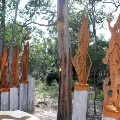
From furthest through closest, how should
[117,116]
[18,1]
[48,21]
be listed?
[48,21] < [18,1] < [117,116]

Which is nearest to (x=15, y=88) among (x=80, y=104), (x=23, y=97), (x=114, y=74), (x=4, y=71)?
(x=23, y=97)

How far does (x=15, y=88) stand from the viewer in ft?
20.8

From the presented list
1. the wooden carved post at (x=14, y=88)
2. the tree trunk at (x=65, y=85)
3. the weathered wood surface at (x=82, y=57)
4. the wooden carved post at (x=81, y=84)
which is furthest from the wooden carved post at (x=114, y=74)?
the wooden carved post at (x=14, y=88)

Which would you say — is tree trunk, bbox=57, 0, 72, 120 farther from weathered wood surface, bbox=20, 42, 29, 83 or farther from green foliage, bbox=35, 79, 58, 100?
green foliage, bbox=35, 79, 58, 100

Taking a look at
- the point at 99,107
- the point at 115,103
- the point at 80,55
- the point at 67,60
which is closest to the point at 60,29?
the point at 67,60

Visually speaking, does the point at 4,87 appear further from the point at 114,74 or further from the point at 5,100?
the point at 114,74

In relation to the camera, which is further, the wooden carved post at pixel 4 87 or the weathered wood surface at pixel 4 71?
the weathered wood surface at pixel 4 71

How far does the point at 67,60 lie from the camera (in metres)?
5.91

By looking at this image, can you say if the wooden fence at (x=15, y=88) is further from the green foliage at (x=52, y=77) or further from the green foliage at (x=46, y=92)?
the green foliage at (x=52, y=77)

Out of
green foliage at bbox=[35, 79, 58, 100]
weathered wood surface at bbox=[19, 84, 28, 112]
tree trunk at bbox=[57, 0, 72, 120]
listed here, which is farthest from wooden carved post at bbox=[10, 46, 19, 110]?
green foliage at bbox=[35, 79, 58, 100]

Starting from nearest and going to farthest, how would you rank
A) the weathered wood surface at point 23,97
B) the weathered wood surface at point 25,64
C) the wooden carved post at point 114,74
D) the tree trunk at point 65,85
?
1. the wooden carved post at point 114,74
2. the tree trunk at point 65,85
3. the weathered wood surface at point 23,97
4. the weathered wood surface at point 25,64

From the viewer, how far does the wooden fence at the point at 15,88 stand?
6.33m

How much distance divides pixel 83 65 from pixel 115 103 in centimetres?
169

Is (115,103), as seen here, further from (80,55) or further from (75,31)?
(75,31)
